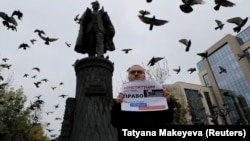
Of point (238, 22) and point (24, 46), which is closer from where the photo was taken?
point (238, 22)

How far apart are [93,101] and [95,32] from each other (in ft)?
8.03

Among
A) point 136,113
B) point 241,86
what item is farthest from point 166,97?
point 241,86

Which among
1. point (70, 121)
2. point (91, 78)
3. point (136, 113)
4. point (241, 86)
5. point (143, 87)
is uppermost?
point (241, 86)

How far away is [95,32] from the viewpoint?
7297mm

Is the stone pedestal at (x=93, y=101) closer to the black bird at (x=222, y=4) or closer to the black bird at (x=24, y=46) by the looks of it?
the black bird at (x=24, y=46)

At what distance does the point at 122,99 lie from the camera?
2.61 m

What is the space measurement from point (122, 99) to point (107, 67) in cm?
356

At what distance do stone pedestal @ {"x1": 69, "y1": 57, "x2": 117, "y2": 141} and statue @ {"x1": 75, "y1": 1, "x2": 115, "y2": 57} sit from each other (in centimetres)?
98

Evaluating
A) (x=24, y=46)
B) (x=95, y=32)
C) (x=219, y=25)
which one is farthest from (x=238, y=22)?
(x=24, y=46)

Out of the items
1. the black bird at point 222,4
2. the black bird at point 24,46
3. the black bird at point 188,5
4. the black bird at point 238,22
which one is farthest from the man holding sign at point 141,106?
the black bird at point 24,46

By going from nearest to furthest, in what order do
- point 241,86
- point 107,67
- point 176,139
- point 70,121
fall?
point 176,139 < point 70,121 < point 107,67 < point 241,86

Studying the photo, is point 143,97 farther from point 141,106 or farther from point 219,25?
point 219,25

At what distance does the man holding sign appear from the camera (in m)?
2.55

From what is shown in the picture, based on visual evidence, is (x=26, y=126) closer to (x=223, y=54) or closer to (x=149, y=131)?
(x=149, y=131)
